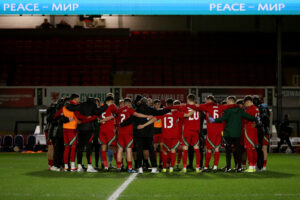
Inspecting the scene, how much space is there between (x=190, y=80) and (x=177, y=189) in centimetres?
1842

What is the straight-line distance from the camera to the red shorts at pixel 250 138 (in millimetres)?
12602

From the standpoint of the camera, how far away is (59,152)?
12.9m

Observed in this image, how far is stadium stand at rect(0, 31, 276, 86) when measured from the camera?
90.1 feet

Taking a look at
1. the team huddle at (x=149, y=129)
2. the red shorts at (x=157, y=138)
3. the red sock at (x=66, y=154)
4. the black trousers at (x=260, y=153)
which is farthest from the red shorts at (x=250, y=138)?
the red sock at (x=66, y=154)

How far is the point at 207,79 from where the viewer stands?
2755cm

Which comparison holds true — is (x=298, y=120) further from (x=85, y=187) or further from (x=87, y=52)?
(x=85, y=187)

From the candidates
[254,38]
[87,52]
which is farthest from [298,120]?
[87,52]

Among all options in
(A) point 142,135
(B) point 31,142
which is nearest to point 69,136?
(A) point 142,135

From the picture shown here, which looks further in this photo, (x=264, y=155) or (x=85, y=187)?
(x=264, y=155)

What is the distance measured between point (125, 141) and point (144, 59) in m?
16.5

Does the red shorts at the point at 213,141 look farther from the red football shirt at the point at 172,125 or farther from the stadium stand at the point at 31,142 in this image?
the stadium stand at the point at 31,142

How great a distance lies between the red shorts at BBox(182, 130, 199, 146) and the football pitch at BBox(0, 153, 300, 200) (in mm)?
741

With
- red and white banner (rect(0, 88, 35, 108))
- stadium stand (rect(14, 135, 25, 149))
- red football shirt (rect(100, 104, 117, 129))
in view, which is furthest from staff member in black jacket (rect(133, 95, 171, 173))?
red and white banner (rect(0, 88, 35, 108))

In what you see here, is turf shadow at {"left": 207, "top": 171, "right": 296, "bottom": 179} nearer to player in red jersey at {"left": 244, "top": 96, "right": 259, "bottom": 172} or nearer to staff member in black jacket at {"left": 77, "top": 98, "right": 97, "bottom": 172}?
player in red jersey at {"left": 244, "top": 96, "right": 259, "bottom": 172}
